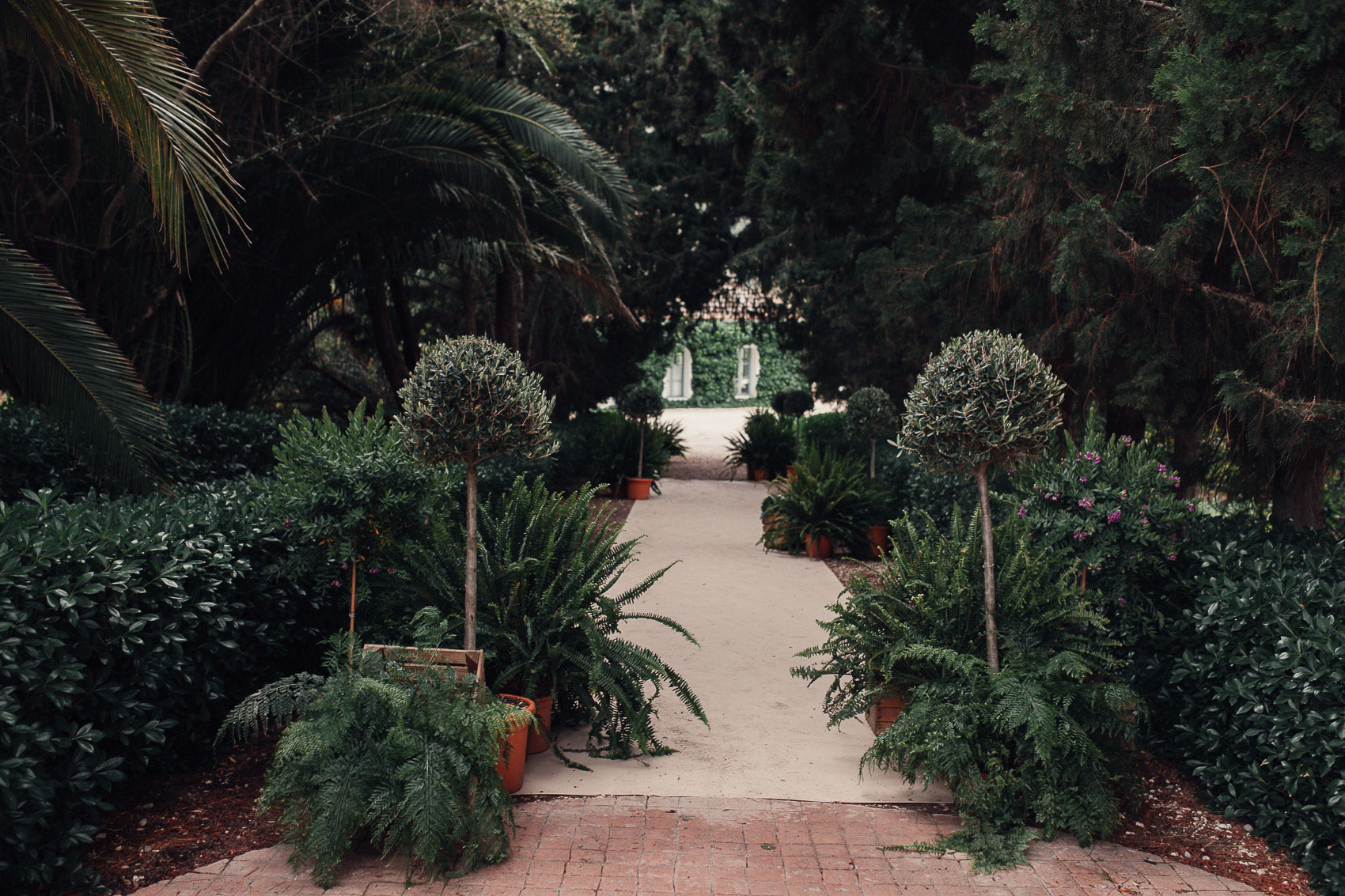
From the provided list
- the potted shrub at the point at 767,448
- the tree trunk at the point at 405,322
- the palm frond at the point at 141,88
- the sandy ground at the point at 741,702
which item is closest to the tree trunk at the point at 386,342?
the tree trunk at the point at 405,322

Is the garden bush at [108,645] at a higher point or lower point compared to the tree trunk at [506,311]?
lower

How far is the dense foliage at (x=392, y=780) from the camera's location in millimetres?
3217

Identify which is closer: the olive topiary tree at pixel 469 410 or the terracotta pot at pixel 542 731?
the olive topiary tree at pixel 469 410

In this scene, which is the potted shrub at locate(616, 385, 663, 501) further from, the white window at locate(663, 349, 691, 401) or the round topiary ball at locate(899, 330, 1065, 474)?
the white window at locate(663, 349, 691, 401)

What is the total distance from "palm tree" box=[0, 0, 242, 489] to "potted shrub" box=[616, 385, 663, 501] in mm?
8919

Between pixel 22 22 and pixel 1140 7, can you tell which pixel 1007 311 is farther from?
pixel 22 22

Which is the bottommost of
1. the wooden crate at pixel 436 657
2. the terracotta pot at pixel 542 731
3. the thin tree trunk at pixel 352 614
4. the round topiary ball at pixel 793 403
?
the terracotta pot at pixel 542 731

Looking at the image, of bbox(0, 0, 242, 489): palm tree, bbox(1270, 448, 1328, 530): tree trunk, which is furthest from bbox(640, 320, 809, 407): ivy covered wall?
bbox(0, 0, 242, 489): palm tree

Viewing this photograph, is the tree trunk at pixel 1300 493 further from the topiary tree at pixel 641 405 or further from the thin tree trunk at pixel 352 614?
the topiary tree at pixel 641 405

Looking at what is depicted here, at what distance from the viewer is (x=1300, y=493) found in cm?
619

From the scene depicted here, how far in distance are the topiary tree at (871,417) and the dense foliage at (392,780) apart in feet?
25.9

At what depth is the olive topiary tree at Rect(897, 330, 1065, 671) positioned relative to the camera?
13.5ft

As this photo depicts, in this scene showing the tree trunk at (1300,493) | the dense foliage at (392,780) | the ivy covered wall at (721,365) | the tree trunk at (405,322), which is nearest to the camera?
the dense foliage at (392,780)

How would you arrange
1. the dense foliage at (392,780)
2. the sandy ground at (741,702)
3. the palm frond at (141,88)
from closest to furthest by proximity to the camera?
the dense foliage at (392,780)
the palm frond at (141,88)
the sandy ground at (741,702)
